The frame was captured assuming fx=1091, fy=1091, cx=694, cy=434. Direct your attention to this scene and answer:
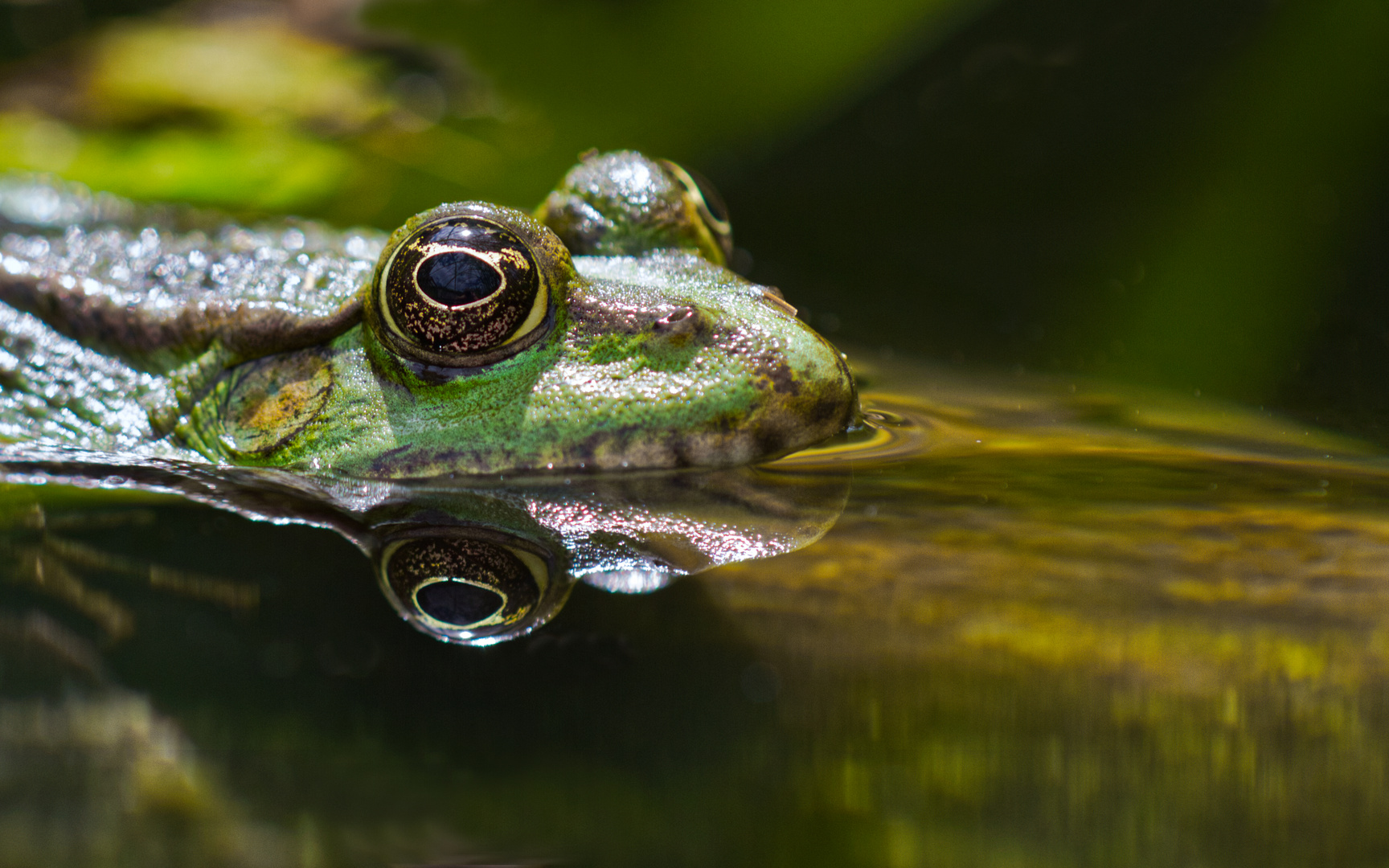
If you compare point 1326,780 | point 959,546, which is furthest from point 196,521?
point 1326,780

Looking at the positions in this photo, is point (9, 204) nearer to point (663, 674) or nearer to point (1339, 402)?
point (663, 674)

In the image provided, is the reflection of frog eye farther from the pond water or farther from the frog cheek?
the frog cheek

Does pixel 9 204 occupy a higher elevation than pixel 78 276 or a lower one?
higher

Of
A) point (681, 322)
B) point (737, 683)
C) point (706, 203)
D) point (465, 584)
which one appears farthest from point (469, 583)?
point (706, 203)

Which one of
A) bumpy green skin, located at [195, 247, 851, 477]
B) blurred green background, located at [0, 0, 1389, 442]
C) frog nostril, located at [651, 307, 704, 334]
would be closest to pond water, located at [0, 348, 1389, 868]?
bumpy green skin, located at [195, 247, 851, 477]

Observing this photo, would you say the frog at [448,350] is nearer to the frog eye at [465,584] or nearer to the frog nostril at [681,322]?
the frog nostril at [681,322]

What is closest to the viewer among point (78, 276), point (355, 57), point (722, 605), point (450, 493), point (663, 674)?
point (663, 674)

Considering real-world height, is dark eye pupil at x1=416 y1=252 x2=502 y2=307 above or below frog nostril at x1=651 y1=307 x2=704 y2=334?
→ above
